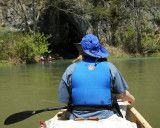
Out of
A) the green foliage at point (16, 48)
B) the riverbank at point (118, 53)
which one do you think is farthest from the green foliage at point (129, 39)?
the green foliage at point (16, 48)

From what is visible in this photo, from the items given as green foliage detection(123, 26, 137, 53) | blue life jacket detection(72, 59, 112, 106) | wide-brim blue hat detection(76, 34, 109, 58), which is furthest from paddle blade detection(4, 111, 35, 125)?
green foliage detection(123, 26, 137, 53)

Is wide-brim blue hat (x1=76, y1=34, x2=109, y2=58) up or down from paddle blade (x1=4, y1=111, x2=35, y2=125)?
up

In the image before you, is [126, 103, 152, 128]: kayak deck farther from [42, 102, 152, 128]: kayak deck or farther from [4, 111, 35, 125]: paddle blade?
[4, 111, 35, 125]: paddle blade

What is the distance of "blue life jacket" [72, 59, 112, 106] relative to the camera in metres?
2.56

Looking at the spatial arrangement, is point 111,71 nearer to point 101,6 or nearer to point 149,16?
point 101,6

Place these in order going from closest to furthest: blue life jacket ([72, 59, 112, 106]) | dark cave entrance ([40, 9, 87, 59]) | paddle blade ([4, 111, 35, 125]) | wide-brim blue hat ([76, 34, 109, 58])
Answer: blue life jacket ([72, 59, 112, 106])
wide-brim blue hat ([76, 34, 109, 58])
paddle blade ([4, 111, 35, 125])
dark cave entrance ([40, 9, 87, 59])

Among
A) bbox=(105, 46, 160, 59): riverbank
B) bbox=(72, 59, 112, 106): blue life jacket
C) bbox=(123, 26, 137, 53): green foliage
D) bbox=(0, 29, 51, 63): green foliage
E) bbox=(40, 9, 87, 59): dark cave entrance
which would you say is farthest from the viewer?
bbox=(123, 26, 137, 53): green foliage

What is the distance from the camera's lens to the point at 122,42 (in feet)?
98.2

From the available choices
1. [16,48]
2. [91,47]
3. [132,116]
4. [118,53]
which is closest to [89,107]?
[91,47]

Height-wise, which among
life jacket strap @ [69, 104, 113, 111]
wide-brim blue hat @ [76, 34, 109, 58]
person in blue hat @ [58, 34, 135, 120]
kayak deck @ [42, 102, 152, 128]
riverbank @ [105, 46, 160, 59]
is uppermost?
wide-brim blue hat @ [76, 34, 109, 58]

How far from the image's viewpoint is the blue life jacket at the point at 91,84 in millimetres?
2562

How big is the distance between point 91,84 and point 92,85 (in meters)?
0.02

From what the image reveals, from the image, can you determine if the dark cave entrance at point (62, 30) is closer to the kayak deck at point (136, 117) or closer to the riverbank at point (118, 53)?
the riverbank at point (118, 53)

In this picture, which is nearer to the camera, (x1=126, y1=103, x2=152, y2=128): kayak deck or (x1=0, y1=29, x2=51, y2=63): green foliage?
(x1=126, y1=103, x2=152, y2=128): kayak deck
